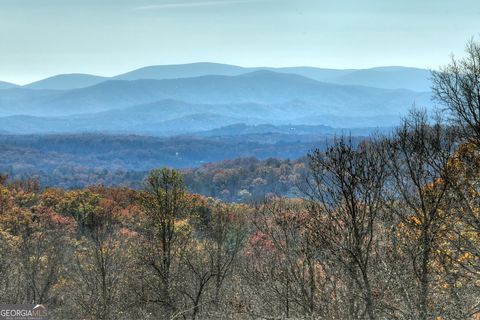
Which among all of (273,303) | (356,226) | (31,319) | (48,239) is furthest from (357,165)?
(48,239)

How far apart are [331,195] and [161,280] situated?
66.5 ft

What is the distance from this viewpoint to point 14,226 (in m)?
54.7

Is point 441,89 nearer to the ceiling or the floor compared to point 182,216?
nearer to the ceiling

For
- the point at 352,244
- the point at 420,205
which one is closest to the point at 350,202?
the point at 352,244

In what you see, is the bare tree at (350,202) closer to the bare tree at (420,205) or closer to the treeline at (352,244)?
the treeline at (352,244)

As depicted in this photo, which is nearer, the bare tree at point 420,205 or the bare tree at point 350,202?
the bare tree at point 350,202

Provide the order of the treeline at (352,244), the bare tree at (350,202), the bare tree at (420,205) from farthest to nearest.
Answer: the bare tree at (420,205)
the treeline at (352,244)
the bare tree at (350,202)

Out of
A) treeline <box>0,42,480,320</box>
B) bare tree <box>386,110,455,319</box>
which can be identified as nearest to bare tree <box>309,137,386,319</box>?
treeline <box>0,42,480,320</box>

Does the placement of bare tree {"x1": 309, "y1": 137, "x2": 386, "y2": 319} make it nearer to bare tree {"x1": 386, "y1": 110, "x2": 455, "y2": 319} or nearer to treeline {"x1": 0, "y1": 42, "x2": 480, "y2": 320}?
treeline {"x1": 0, "y1": 42, "x2": 480, "y2": 320}

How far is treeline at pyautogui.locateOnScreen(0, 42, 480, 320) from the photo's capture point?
15352mm

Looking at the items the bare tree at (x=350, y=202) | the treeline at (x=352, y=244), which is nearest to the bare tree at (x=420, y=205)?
the treeline at (x=352, y=244)

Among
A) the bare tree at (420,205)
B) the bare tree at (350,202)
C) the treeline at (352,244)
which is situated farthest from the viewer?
the bare tree at (420,205)

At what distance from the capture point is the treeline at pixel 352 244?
15.4 meters

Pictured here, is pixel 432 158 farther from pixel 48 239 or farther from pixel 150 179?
pixel 48 239
